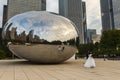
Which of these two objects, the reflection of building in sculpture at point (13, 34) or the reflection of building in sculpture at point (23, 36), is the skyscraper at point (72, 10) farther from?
the reflection of building in sculpture at point (23, 36)

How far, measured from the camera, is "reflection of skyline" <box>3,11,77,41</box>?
1678 centimetres

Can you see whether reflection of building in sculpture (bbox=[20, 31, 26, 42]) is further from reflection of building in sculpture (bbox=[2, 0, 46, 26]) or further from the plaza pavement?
reflection of building in sculpture (bbox=[2, 0, 46, 26])

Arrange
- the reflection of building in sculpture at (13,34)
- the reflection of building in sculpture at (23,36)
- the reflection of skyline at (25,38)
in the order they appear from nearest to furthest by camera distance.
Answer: the reflection of skyline at (25,38) → the reflection of building in sculpture at (23,36) → the reflection of building in sculpture at (13,34)

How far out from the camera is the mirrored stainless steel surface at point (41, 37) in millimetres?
16703

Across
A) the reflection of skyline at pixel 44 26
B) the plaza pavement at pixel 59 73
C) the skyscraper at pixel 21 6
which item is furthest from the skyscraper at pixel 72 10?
the plaza pavement at pixel 59 73

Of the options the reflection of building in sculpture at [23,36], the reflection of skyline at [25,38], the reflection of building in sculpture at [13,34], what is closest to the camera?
the reflection of skyline at [25,38]

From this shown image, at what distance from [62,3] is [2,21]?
205ft

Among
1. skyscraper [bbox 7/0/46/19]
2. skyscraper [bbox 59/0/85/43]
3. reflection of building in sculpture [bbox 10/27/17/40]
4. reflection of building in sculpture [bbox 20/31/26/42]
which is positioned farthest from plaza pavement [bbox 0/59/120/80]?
skyscraper [bbox 59/0/85/43]

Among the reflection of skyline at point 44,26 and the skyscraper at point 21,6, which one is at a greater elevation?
the skyscraper at point 21,6

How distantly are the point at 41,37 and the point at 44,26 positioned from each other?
3.45 feet

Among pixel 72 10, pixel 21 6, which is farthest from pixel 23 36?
pixel 72 10

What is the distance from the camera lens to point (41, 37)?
1658cm

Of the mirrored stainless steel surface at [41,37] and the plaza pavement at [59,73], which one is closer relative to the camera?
the plaza pavement at [59,73]

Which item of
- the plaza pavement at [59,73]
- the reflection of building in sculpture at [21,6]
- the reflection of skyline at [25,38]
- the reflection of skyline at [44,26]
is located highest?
the reflection of building in sculpture at [21,6]
